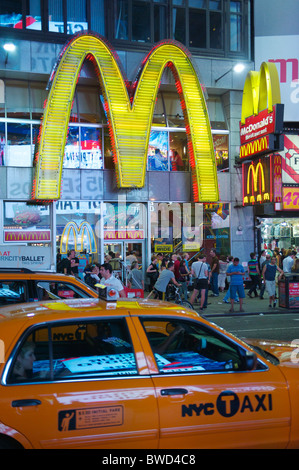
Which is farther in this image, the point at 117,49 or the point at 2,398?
the point at 117,49

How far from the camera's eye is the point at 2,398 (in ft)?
12.0

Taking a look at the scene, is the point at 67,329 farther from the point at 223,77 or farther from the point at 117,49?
the point at 223,77

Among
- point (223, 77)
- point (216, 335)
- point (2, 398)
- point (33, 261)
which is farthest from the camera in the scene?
point (223, 77)

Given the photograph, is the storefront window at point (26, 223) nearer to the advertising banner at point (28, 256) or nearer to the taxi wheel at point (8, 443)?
the advertising banner at point (28, 256)

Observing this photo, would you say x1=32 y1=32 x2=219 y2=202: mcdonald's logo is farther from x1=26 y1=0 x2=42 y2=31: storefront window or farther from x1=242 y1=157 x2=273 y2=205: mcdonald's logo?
x1=26 y1=0 x2=42 y2=31: storefront window

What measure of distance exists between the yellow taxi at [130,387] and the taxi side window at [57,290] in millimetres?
3054

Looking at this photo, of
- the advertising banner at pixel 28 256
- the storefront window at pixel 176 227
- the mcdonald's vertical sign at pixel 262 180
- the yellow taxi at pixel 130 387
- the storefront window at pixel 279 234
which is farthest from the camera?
the storefront window at pixel 279 234

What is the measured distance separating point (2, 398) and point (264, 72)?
20597 millimetres

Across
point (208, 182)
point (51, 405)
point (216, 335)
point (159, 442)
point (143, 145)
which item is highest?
point (143, 145)

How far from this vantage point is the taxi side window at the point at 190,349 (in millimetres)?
4277

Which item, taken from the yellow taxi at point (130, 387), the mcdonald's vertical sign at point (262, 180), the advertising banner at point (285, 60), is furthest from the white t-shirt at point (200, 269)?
the yellow taxi at point (130, 387)

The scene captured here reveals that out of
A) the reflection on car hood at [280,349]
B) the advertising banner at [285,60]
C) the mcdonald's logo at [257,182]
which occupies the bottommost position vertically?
the reflection on car hood at [280,349]

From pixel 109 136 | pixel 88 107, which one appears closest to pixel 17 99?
pixel 88 107

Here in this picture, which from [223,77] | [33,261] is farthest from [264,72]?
[33,261]
